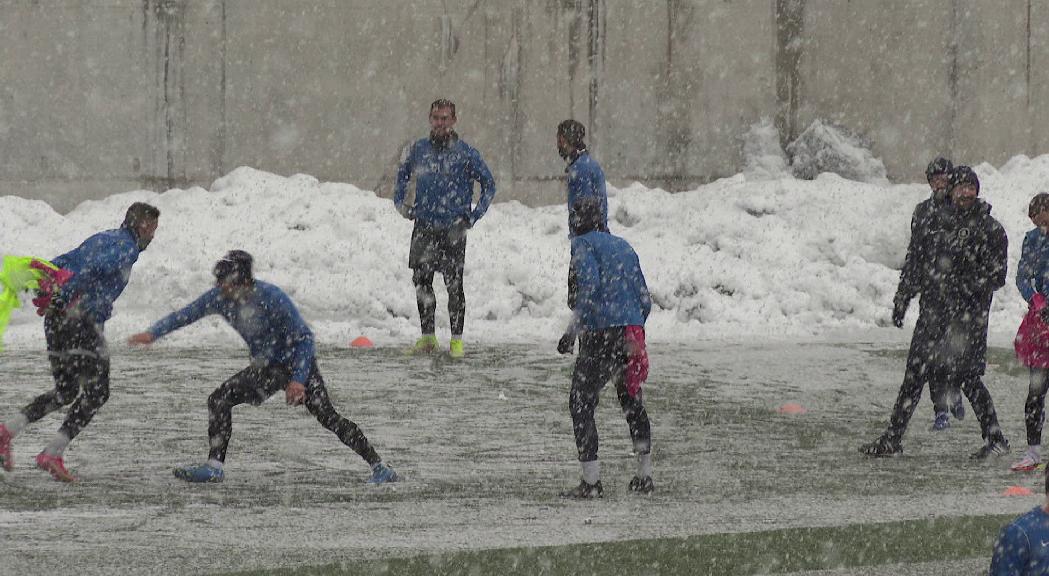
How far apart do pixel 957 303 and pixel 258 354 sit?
373 centimetres

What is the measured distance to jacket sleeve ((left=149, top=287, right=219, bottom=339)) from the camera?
7.88 m

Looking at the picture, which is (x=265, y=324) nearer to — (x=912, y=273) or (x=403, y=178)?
(x=912, y=273)

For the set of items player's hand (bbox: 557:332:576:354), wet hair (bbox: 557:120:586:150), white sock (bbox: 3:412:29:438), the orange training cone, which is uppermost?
wet hair (bbox: 557:120:586:150)

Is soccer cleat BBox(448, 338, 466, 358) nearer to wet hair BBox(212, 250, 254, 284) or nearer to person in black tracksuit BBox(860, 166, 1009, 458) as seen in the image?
person in black tracksuit BBox(860, 166, 1009, 458)

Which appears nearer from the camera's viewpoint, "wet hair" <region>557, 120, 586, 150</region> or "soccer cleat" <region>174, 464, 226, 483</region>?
"soccer cleat" <region>174, 464, 226, 483</region>

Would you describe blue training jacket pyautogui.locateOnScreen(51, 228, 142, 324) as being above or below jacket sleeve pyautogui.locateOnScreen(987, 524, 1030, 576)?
above

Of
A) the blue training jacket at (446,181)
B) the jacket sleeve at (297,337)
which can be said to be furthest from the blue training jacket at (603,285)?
the blue training jacket at (446,181)

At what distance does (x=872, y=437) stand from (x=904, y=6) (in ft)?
38.8

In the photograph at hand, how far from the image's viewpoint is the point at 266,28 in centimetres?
1977

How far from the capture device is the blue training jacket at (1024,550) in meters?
4.15

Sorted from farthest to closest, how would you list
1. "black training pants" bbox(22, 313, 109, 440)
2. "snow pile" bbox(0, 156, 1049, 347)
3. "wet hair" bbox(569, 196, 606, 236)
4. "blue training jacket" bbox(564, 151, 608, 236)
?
1. "snow pile" bbox(0, 156, 1049, 347)
2. "blue training jacket" bbox(564, 151, 608, 236)
3. "black training pants" bbox(22, 313, 109, 440)
4. "wet hair" bbox(569, 196, 606, 236)

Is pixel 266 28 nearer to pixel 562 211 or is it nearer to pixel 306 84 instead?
pixel 306 84

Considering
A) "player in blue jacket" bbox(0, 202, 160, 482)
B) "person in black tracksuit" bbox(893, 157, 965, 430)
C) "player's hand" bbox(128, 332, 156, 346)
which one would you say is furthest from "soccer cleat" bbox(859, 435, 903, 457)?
"player in blue jacket" bbox(0, 202, 160, 482)

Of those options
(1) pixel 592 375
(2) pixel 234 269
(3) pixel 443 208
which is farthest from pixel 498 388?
(2) pixel 234 269
